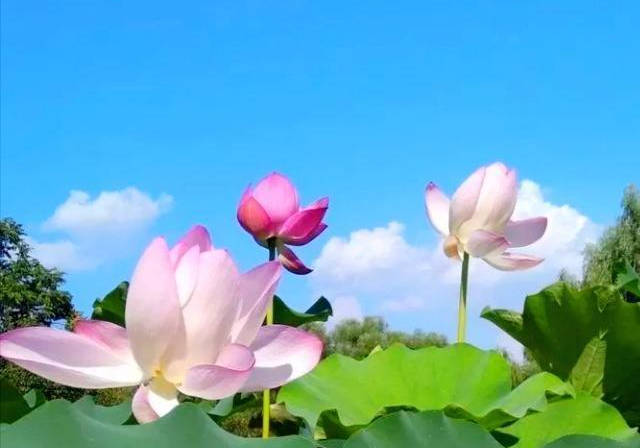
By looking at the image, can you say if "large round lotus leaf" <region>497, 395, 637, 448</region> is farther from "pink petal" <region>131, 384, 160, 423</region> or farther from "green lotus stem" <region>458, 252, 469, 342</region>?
"pink petal" <region>131, 384, 160, 423</region>

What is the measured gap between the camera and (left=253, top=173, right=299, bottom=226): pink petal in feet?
3.73

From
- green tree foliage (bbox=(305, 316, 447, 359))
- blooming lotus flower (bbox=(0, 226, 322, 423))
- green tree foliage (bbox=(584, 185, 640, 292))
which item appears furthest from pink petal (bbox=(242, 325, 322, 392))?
green tree foliage (bbox=(584, 185, 640, 292))

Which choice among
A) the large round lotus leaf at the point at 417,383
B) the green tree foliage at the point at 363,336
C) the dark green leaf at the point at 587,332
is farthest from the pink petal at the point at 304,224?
the green tree foliage at the point at 363,336

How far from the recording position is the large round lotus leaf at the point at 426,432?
0.70 m

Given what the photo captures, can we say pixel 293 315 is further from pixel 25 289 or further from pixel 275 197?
pixel 25 289

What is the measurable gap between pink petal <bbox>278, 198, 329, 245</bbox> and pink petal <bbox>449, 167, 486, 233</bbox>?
195 mm

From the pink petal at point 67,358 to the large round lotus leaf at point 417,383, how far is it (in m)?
0.50

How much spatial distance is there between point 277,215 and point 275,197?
0.02m

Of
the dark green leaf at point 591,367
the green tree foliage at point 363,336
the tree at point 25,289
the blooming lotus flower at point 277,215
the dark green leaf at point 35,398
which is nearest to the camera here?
the dark green leaf at point 35,398

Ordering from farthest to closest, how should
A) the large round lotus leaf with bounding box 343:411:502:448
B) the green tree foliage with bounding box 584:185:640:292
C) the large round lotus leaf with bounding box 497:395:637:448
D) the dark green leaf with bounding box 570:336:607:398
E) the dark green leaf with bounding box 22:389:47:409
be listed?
the green tree foliage with bounding box 584:185:640:292 → the dark green leaf with bounding box 570:336:607:398 → the large round lotus leaf with bounding box 497:395:637:448 → the dark green leaf with bounding box 22:389:47:409 → the large round lotus leaf with bounding box 343:411:502:448

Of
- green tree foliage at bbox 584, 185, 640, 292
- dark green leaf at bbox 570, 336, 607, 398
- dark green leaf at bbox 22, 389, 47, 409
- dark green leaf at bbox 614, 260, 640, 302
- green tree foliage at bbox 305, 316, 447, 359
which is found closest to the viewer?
dark green leaf at bbox 22, 389, 47, 409

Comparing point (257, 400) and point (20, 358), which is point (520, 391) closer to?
point (257, 400)

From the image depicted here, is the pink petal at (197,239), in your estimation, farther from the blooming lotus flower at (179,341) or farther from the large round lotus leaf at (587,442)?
the large round lotus leaf at (587,442)

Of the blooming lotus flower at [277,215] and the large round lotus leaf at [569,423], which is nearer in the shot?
the large round lotus leaf at [569,423]
